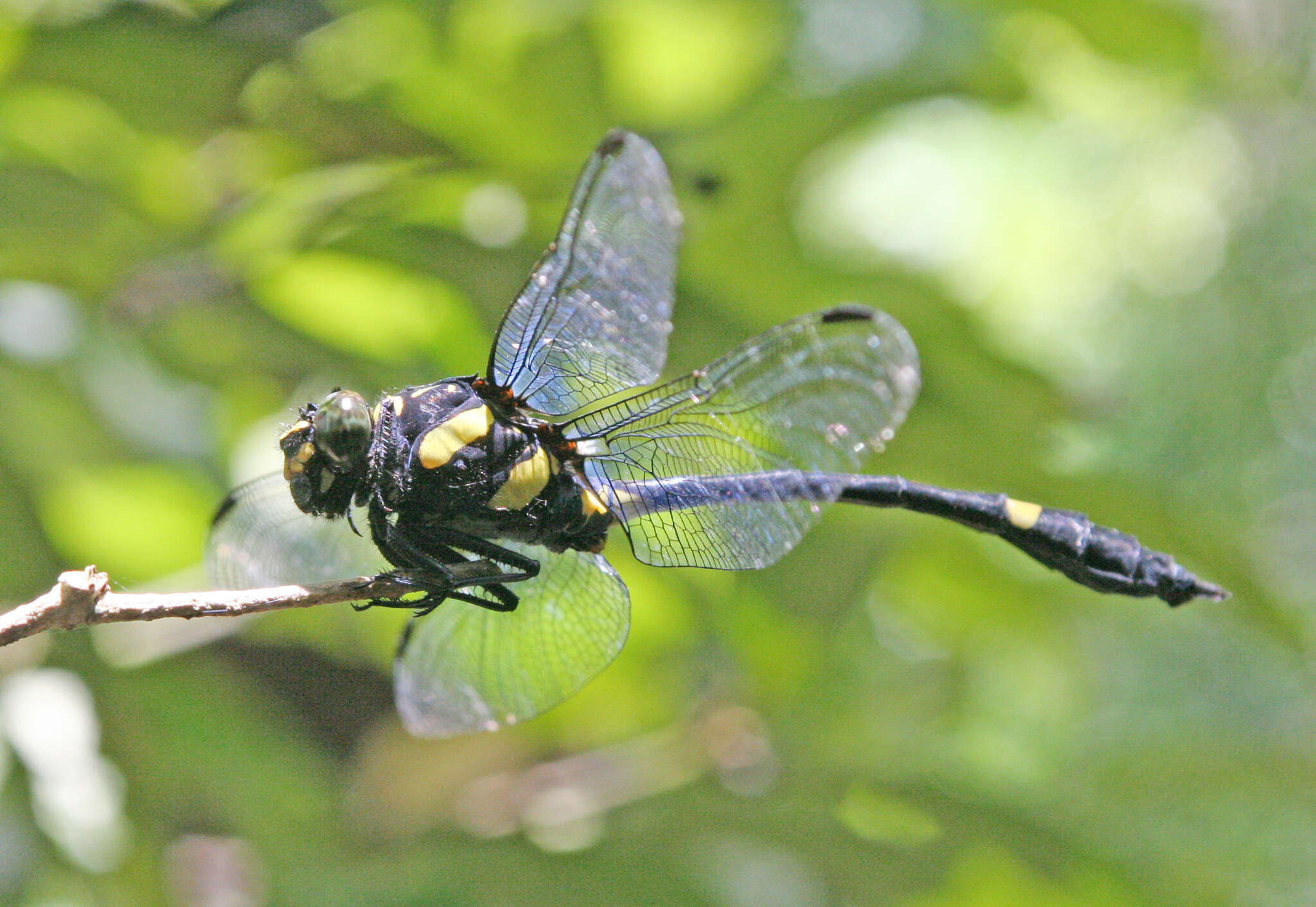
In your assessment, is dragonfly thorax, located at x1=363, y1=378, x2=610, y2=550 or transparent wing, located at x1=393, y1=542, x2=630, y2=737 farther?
transparent wing, located at x1=393, y1=542, x2=630, y2=737

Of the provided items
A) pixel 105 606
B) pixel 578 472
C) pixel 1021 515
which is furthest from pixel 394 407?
pixel 1021 515

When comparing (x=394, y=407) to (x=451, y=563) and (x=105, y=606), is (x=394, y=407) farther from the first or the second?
(x=105, y=606)

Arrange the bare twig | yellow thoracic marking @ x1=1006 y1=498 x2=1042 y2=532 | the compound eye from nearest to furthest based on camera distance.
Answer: the bare twig
the compound eye
yellow thoracic marking @ x1=1006 y1=498 x2=1042 y2=532

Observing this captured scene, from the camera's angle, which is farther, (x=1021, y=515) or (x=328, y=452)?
(x=1021, y=515)

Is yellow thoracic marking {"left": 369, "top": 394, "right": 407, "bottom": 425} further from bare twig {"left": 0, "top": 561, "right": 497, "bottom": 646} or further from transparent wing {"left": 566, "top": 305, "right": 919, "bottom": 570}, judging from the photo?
bare twig {"left": 0, "top": 561, "right": 497, "bottom": 646}

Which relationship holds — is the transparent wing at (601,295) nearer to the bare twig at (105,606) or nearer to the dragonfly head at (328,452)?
the dragonfly head at (328,452)

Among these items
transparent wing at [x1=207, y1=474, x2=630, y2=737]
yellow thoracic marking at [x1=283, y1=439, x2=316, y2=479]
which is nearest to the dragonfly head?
yellow thoracic marking at [x1=283, y1=439, x2=316, y2=479]

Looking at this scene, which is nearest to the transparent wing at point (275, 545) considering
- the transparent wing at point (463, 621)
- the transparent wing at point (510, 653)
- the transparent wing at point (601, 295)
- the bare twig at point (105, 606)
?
the transparent wing at point (463, 621)
